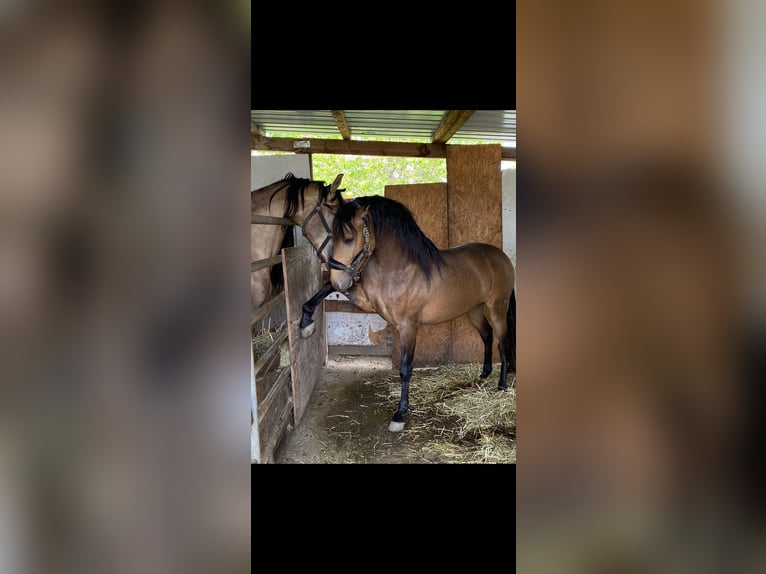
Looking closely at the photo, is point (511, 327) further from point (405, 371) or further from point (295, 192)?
point (295, 192)

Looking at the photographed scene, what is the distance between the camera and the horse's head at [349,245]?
3410 mm

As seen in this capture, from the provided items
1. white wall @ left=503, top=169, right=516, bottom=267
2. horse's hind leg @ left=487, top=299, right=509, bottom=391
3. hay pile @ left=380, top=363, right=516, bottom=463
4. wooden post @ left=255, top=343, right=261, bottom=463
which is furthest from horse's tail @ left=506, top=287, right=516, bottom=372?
wooden post @ left=255, top=343, right=261, bottom=463

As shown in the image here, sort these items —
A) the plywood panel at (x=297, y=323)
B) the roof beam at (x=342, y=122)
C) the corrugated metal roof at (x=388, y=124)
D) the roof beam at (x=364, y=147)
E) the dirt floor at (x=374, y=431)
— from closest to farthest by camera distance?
the dirt floor at (x=374, y=431), the plywood panel at (x=297, y=323), the roof beam at (x=342, y=122), the corrugated metal roof at (x=388, y=124), the roof beam at (x=364, y=147)

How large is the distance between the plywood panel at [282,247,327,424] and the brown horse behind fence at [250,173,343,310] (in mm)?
220

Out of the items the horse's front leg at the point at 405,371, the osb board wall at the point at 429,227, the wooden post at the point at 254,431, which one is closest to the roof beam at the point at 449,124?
the osb board wall at the point at 429,227

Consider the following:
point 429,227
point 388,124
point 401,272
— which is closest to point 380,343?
point 429,227

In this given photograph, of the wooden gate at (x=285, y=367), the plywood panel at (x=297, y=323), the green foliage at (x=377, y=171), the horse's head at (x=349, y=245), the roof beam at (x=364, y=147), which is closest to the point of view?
the wooden gate at (x=285, y=367)

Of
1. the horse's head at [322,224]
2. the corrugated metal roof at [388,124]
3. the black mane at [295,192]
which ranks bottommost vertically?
the horse's head at [322,224]

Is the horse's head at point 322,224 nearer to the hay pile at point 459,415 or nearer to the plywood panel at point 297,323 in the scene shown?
the plywood panel at point 297,323

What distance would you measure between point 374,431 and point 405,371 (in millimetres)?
488

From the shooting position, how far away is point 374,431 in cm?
329

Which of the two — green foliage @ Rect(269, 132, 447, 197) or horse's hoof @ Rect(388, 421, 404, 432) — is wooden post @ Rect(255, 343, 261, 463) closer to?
horse's hoof @ Rect(388, 421, 404, 432)

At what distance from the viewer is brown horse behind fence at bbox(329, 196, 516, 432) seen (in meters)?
3.43
